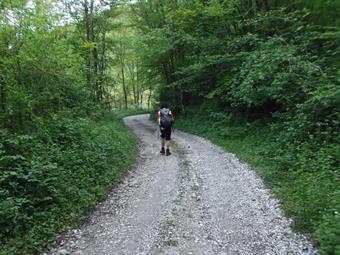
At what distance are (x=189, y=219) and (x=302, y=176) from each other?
312cm

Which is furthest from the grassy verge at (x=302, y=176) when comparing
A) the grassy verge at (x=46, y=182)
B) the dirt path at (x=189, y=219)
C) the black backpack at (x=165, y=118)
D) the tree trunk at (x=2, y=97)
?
the tree trunk at (x=2, y=97)

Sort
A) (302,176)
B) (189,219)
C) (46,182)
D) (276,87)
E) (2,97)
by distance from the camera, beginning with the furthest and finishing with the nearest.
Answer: (276,87)
(2,97)
(302,176)
(46,182)
(189,219)

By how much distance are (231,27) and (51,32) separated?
39.2 ft

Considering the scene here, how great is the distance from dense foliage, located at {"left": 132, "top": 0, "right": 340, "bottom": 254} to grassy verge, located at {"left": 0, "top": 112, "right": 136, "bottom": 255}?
4.40m

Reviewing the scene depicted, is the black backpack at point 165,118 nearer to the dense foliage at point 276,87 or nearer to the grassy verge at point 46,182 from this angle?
the grassy verge at point 46,182

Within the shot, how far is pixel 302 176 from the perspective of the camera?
6.68 m

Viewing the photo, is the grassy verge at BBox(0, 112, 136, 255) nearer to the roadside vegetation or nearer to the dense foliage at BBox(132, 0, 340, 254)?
the roadside vegetation

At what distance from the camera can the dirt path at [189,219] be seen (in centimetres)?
454

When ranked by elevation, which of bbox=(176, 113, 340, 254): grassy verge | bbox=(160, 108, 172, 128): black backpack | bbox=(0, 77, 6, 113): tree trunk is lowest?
bbox=(176, 113, 340, 254): grassy verge

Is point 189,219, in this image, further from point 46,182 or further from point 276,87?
point 276,87

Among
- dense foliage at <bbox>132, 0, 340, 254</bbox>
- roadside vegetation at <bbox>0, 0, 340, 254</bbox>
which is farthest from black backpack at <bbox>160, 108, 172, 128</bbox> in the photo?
dense foliage at <bbox>132, 0, 340, 254</bbox>

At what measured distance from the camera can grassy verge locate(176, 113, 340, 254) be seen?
4316 millimetres

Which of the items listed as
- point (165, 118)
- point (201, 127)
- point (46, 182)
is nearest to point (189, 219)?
point (46, 182)

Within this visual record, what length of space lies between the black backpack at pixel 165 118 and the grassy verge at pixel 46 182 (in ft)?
9.80
